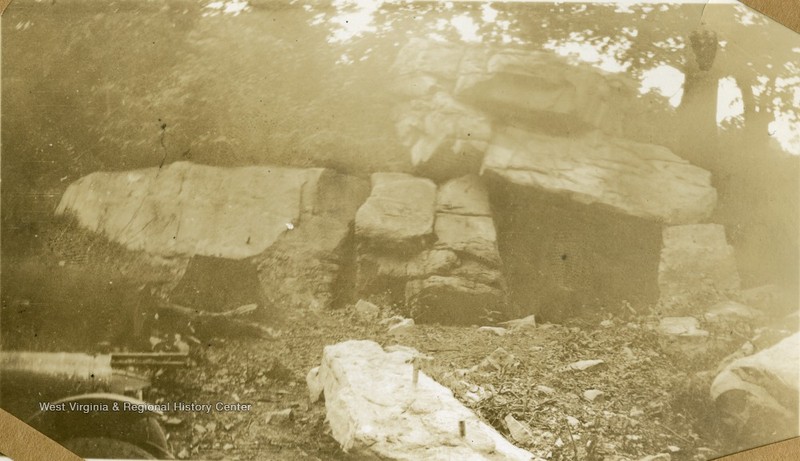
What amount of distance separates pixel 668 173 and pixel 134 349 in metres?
2.96

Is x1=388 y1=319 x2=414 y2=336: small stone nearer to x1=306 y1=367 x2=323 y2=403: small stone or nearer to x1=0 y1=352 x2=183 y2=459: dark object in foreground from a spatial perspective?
x1=306 y1=367 x2=323 y2=403: small stone

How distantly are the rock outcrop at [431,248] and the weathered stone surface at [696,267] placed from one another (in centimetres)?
86

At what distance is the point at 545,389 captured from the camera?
3.06 metres

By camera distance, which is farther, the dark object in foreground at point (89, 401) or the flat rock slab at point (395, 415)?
the dark object in foreground at point (89, 401)

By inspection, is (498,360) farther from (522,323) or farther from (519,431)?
(519,431)

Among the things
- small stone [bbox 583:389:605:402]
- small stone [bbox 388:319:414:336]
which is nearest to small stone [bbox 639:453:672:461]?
small stone [bbox 583:389:605:402]

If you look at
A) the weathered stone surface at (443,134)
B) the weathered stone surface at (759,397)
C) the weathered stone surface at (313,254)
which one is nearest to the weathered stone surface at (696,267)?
the weathered stone surface at (759,397)

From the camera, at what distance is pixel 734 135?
10.8ft

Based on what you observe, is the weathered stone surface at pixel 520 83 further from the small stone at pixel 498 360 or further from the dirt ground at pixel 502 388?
the small stone at pixel 498 360

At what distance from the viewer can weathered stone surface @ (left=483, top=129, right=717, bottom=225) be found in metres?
3.25

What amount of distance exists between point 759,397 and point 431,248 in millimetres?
1763

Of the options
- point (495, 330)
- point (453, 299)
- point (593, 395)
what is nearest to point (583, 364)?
point (593, 395)

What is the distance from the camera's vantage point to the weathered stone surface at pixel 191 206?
3283 mm

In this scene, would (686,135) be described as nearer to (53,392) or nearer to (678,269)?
(678,269)
